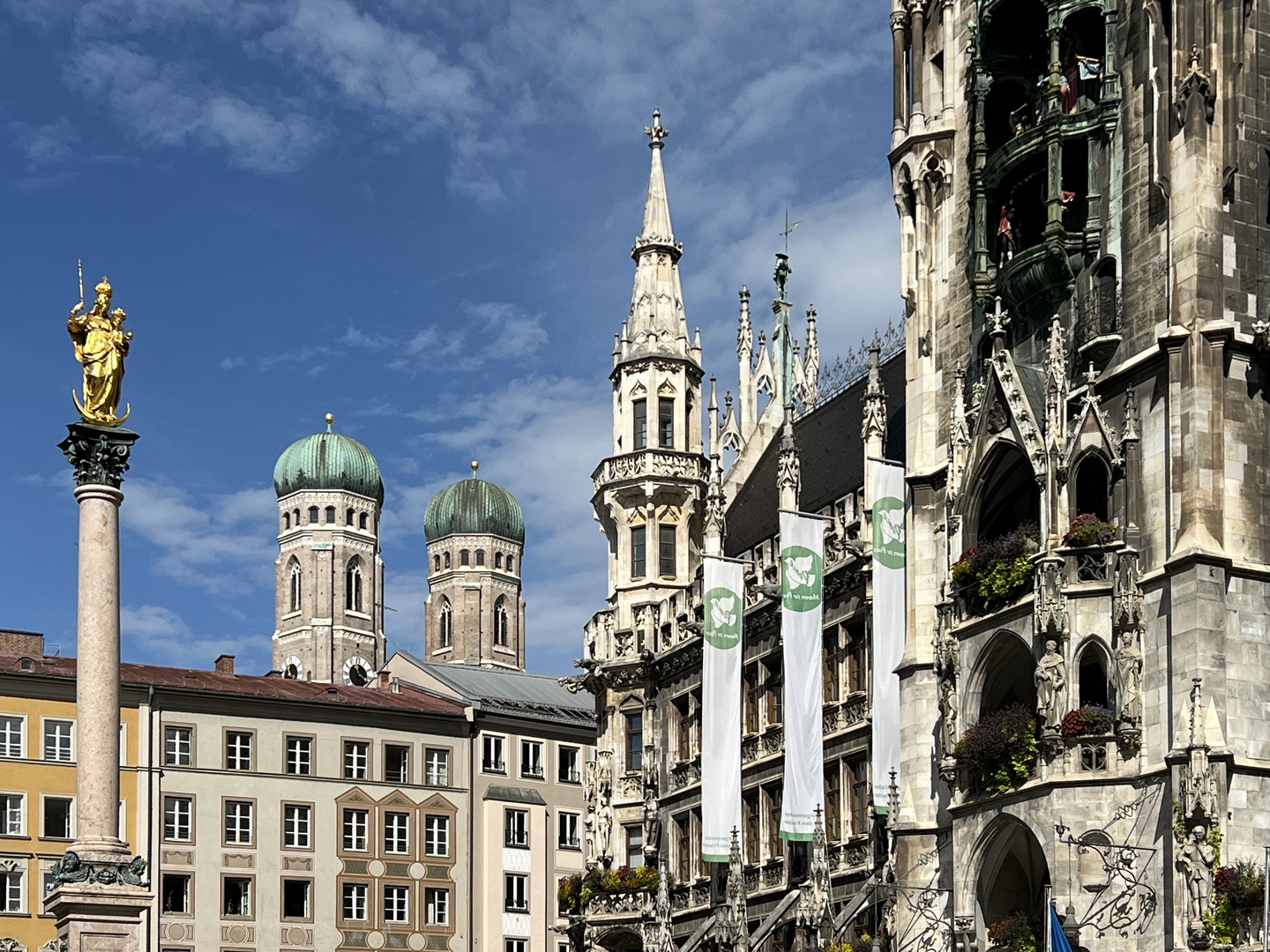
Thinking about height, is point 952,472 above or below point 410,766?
above

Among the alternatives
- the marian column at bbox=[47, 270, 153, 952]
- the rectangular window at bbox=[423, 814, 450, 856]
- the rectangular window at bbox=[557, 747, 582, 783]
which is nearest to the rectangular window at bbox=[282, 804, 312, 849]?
the rectangular window at bbox=[423, 814, 450, 856]

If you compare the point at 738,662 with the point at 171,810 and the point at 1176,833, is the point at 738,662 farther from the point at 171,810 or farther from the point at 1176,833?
the point at 171,810

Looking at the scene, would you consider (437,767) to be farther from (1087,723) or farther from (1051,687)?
(1087,723)

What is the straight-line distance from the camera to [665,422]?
75625 millimetres

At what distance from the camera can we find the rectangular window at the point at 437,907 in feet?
315

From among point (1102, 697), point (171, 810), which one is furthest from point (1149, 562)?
point (171, 810)

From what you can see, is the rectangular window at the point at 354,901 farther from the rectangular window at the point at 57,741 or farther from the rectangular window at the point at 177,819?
the rectangular window at the point at 57,741

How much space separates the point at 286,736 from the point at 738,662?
3635 centimetres

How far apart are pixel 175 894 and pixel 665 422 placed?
30786 mm

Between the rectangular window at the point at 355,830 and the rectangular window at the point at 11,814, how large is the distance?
1400cm

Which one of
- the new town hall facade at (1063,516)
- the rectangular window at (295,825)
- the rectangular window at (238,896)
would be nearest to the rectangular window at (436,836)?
the rectangular window at (295,825)

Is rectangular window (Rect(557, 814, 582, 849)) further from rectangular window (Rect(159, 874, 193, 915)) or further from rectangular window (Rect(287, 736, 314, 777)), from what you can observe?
rectangular window (Rect(159, 874, 193, 915))

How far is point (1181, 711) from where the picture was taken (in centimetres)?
4416

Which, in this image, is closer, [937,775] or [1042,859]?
[1042,859]
